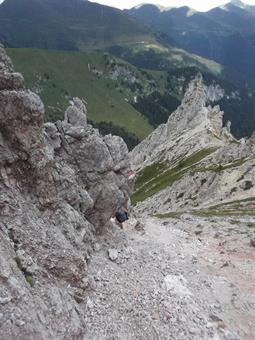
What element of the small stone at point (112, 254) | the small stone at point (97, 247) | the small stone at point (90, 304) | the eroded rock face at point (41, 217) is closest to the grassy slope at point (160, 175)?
the eroded rock face at point (41, 217)

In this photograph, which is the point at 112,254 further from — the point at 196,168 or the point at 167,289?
the point at 196,168

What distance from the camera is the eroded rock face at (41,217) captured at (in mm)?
24391

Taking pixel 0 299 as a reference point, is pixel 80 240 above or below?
below

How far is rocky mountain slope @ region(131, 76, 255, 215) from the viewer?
295ft

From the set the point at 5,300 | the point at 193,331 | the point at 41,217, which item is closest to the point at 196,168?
the point at 193,331

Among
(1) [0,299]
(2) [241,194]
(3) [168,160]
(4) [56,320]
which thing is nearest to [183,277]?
(4) [56,320]

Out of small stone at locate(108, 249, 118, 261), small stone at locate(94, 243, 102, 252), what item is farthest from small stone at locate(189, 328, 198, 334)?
small stone at locate(94, 243, 102, 252)

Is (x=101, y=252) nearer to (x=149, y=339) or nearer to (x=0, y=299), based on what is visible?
(x=149, y=339)

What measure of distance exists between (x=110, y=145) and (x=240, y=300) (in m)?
17.8

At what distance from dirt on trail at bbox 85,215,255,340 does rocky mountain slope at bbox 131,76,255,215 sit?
27926 mm

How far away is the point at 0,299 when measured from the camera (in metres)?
23.0

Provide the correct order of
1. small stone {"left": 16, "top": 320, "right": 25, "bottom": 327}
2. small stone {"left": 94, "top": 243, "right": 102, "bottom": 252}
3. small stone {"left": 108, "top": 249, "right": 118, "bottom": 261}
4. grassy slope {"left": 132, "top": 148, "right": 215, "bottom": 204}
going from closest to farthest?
small stone {"left": 16, "top": 320, "right": 25, "bottom": 327} → small stone {"left": 108, "top": 249, "right": 118, "bottom": 261} → small stone {"left": 94, "top": 243, "right": 102, "bottom": 252} → grassy slope {"left": 132, "top": 148, "right": 215, "bottom": 204}

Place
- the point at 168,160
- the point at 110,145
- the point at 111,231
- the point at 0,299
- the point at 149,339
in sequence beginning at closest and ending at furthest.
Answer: the point at 0,299, the point at 149,339, the point at 111,231, the point at 110,145, the point at 168,160

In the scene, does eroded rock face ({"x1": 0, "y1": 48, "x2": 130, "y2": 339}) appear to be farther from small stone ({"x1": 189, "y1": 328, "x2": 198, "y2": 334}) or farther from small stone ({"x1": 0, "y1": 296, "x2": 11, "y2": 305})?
small stone ({"x1": 189, "y1": 328, "x2": 198, "y2": 334})
